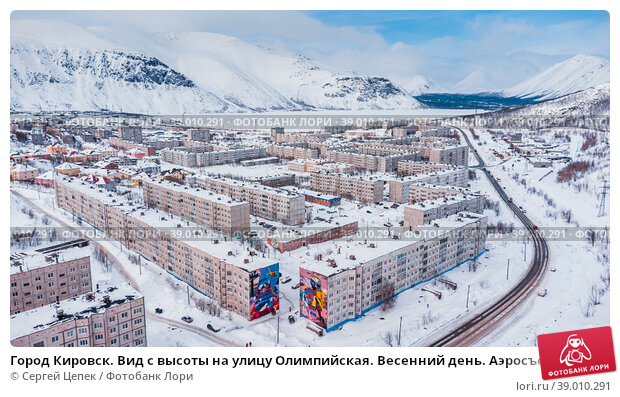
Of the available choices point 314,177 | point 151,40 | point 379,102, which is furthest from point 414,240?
point 151,40

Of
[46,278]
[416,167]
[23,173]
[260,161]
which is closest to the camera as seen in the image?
[46,278]

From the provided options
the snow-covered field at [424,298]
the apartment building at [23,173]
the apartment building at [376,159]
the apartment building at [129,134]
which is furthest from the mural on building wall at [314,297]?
the apartment building at [129,134]

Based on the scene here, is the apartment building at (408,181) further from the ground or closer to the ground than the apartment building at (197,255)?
further from the ground

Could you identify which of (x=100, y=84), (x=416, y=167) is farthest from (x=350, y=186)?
(x=100, y=84)

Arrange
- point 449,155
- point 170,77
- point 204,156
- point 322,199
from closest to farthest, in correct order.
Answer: point 322,199 → point 449,155 → point 204,156 → point 170,77

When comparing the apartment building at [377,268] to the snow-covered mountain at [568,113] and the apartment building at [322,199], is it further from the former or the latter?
the snow-covered mountain at [568,113]

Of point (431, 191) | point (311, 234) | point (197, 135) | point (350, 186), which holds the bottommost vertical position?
point (311, 234)

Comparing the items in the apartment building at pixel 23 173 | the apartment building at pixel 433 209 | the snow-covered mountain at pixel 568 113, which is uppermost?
the snow-covered mountain at pixel 568 113

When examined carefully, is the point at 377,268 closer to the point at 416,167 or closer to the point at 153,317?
the point at 153,317

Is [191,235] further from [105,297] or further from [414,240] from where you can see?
[414,240]
